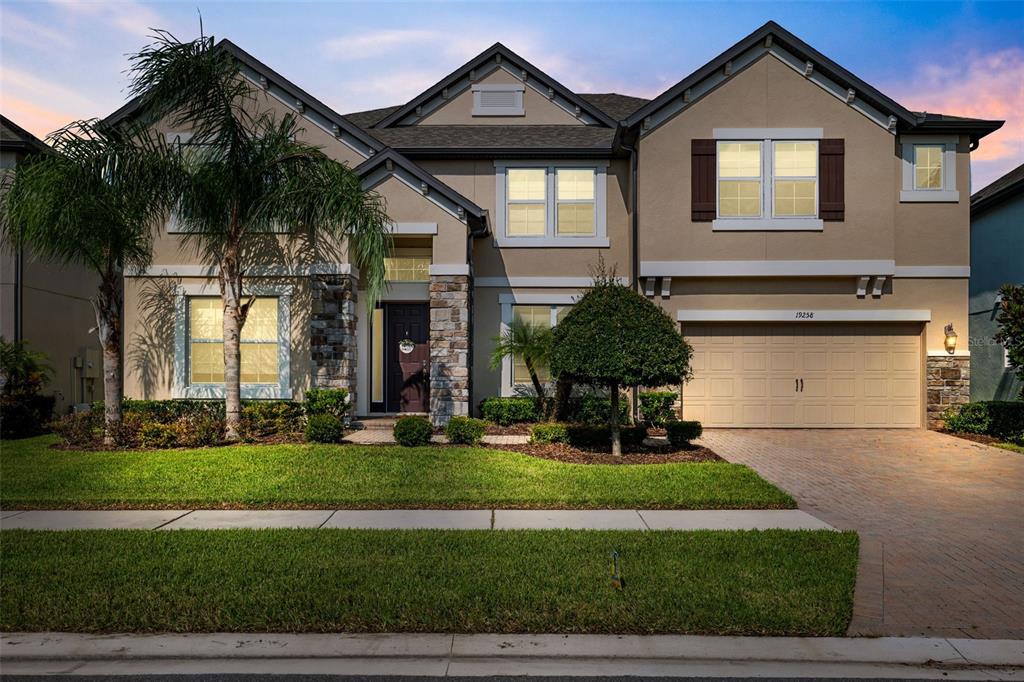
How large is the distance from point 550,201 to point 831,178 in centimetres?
614

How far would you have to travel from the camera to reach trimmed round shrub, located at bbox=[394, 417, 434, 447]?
11914 millimetres

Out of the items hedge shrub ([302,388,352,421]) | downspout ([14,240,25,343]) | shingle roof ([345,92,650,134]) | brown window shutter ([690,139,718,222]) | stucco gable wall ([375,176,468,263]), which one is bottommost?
hedge shrub ([302,388,352,421])

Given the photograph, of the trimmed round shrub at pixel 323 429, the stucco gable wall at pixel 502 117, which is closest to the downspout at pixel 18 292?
the trimmed round shrub at pixel 323 429

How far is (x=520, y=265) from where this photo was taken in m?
16.5

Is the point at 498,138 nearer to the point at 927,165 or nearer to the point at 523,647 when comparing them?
the point at 927,165

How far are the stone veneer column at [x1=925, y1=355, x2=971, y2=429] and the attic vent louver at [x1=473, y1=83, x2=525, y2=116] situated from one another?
11.7m

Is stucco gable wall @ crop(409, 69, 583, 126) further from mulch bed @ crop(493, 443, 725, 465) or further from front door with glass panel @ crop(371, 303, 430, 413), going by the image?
mulch bed @ crop(493, 443, 725, 465)

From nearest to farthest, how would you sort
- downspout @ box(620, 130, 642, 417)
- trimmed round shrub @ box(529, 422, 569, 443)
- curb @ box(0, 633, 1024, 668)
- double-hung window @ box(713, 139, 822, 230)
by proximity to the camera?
curb @ box(0, 633, 1024, 668)
trimmed round shrub @ box(529, 422, 569, 443)
double-hung window @ box(713, 139, 822, 230)
downspout @ box(620, 130, 642, 417)

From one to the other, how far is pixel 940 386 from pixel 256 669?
52.0 feet

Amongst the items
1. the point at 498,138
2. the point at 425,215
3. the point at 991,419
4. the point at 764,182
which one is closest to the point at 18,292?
the point at 425,215

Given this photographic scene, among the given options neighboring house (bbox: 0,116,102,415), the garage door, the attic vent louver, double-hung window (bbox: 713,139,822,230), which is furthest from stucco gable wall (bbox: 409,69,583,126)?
neighboring house (bbox: 0,116,102,415)

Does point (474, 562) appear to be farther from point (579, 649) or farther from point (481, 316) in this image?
point (481, 316)

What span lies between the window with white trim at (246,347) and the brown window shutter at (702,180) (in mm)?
9314

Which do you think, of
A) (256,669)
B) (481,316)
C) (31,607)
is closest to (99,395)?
(481,316)
